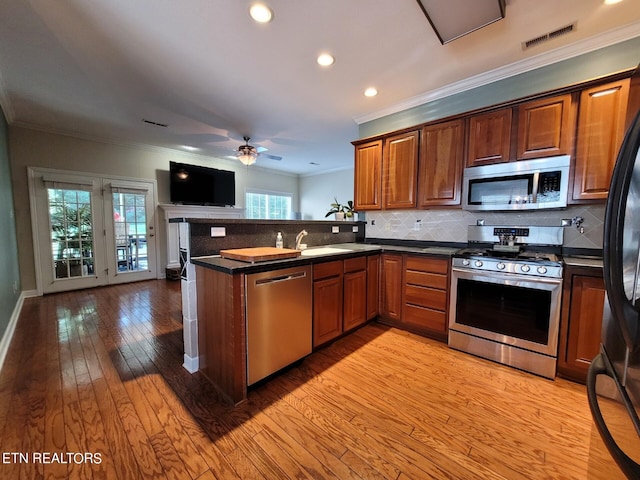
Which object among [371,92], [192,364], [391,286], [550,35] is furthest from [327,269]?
[550,35]

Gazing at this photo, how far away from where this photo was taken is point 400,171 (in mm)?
3043

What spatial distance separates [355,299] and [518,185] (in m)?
1.89

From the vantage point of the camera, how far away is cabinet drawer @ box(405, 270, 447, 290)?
8.11ft

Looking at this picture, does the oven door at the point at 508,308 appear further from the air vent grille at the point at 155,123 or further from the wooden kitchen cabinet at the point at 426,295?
the air vent grille at the point at 155,123

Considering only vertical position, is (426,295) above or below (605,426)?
below

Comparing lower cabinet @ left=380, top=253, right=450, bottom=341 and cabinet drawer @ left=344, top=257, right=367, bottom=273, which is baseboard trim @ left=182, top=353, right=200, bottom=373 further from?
lower cabinet @ left=380, top=253, right=450, bottom=341

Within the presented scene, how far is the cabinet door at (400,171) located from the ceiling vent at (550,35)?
108cm

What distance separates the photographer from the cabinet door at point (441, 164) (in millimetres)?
2637

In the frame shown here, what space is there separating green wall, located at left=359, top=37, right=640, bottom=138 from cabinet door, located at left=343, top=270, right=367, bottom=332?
2095mm

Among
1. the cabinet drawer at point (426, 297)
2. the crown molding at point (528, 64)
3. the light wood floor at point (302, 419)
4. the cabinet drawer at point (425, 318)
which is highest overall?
the crown molding at point (528, 64)

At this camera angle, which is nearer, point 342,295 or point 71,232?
point 342,295

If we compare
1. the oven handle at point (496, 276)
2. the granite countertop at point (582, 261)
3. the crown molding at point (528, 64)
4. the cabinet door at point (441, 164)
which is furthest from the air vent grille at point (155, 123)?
the granite countertop at point (582, 261)

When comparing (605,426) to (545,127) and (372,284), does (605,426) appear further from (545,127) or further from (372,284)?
(545,127)

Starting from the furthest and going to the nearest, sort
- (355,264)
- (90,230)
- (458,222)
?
1. (90,230)
2. (458,222)
3. (355,264)
